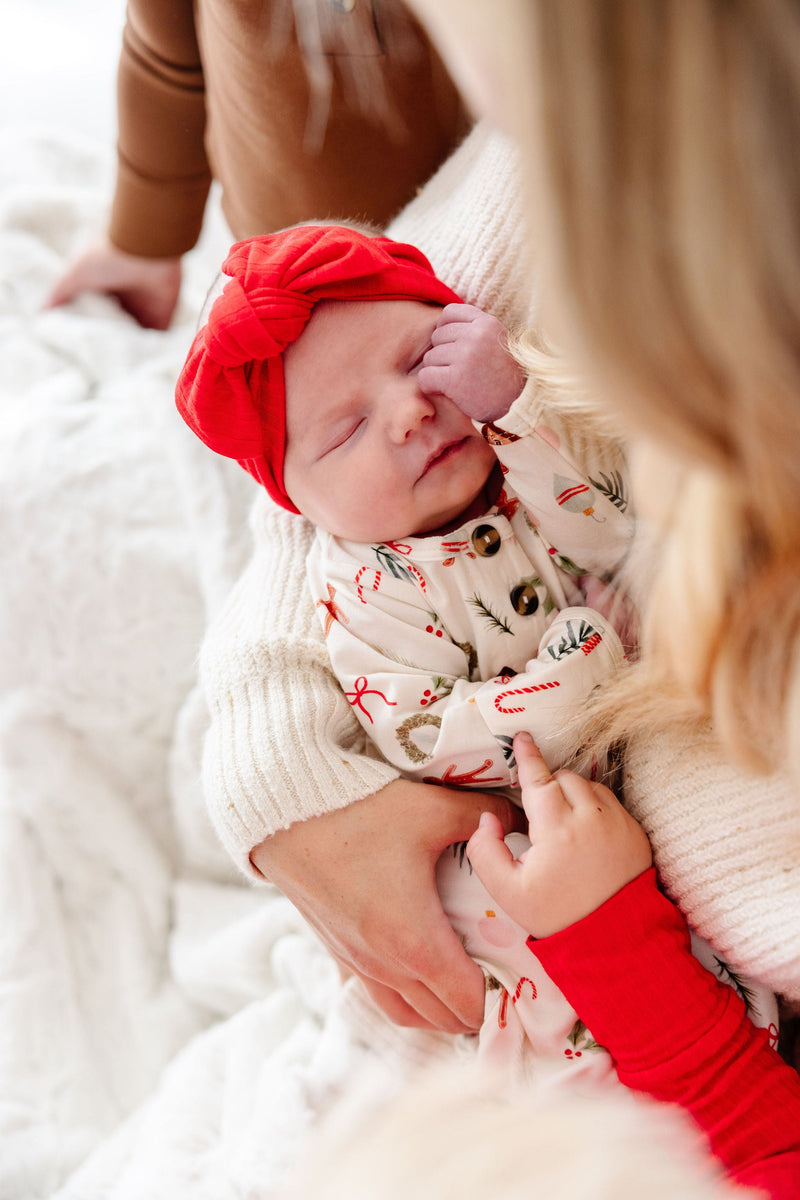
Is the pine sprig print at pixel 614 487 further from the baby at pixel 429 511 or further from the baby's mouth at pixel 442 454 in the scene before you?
the baby's mouth at pixel 442 454

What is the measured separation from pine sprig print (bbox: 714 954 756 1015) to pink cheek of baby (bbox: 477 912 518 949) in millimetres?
176

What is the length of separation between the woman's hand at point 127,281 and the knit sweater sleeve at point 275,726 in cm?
86

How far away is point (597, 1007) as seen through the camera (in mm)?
767

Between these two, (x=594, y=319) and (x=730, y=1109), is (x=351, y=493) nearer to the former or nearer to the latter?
(x=594, y=319)

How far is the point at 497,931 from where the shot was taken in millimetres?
877

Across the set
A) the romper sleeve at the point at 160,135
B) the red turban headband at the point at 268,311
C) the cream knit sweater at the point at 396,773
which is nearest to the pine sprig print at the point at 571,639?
the cream knit sweater at the point at 396,773

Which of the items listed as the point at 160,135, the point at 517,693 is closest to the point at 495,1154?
the point at 517,693

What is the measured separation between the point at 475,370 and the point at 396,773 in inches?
15.2

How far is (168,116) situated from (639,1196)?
141 cm

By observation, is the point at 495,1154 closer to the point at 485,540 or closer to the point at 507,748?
the point at 507,748

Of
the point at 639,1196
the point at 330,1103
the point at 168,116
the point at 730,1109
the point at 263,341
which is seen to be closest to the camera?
the point at 639,1196

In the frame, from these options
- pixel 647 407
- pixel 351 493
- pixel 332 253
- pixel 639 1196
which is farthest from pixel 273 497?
pixel 639 1196

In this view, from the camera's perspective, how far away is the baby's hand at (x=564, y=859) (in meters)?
0.79

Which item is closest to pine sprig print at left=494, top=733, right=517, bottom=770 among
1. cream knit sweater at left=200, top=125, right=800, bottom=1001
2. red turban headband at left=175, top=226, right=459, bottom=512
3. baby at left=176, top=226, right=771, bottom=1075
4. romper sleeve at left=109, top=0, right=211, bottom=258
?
baby at left=176, top=226, right=771, bottom=1075
